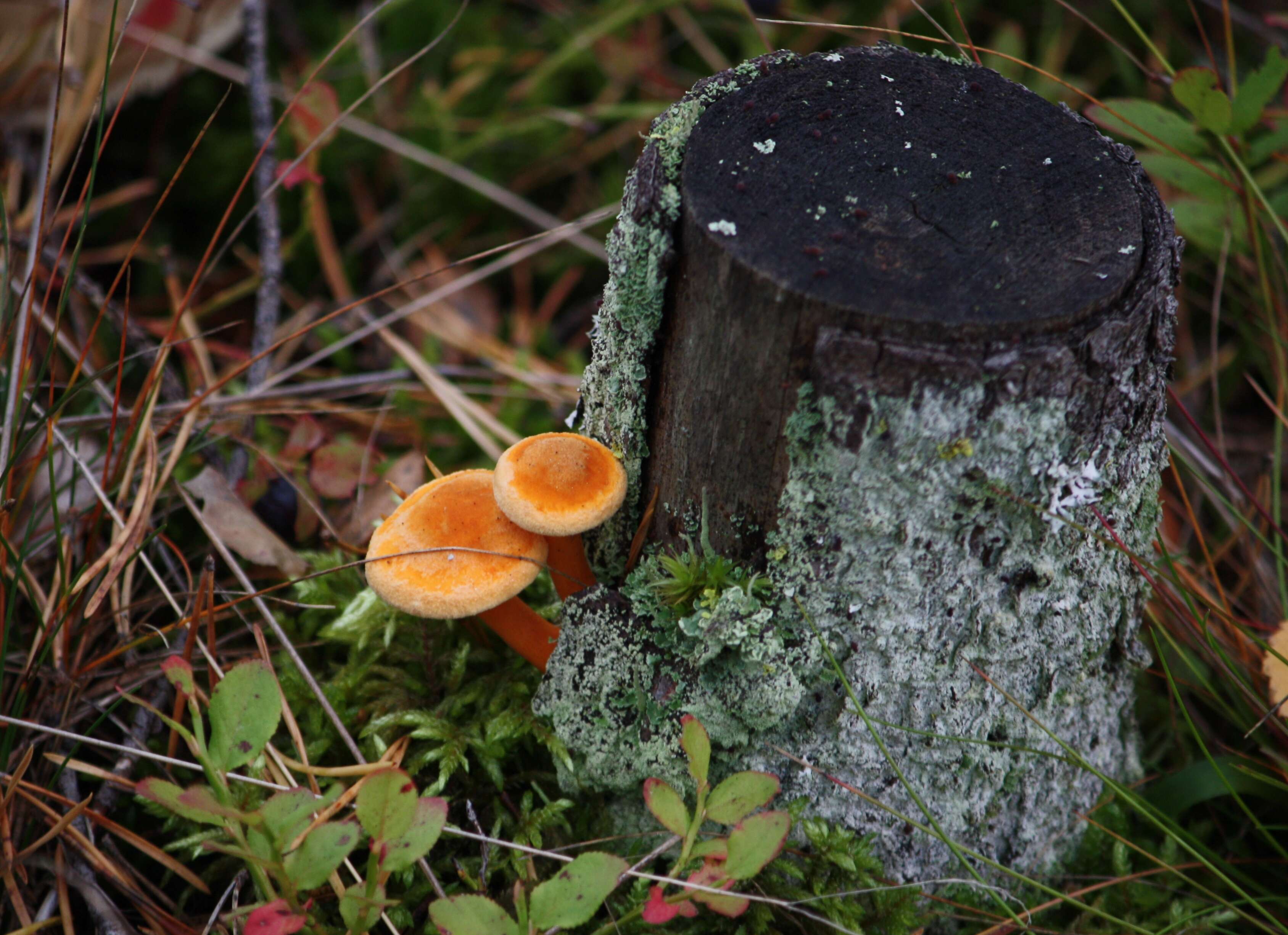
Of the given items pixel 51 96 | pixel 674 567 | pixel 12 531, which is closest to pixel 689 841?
pixel 674 567

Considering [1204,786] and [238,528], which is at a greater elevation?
[238,528]

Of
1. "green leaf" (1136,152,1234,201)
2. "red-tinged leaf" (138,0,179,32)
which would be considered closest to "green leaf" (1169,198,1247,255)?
"green leaf" (1136,152,1234,201)

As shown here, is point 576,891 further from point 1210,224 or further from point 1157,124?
point 1210,224

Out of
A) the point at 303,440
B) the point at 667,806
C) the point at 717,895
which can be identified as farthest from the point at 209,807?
the point at 303,440

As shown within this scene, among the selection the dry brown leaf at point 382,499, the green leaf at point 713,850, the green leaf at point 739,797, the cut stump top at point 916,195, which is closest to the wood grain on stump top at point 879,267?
the cut stump top at point 916,195

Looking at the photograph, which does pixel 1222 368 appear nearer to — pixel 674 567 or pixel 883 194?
pixel 883 194

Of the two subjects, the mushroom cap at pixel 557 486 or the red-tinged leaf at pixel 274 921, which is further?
the mushroom cap at pixel 557 486

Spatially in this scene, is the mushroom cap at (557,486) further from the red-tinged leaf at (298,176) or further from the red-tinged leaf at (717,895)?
the red-tinged leaf at (298,176)
